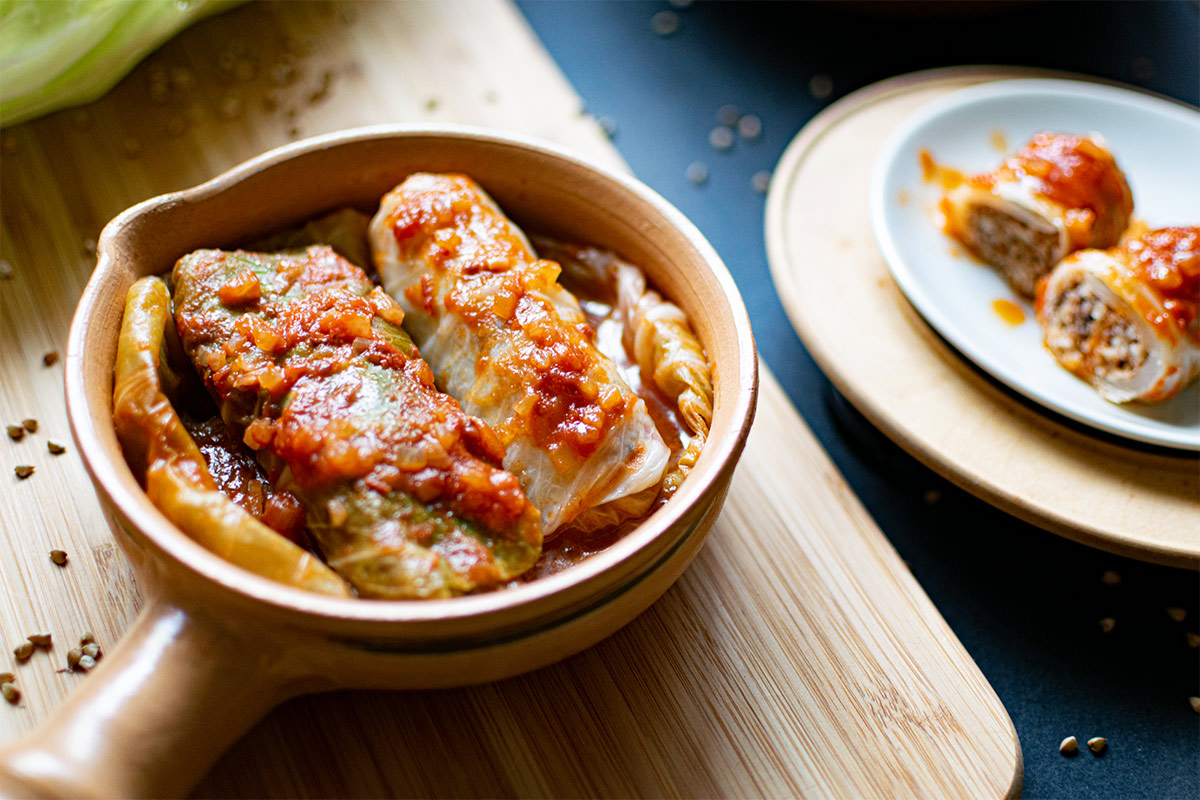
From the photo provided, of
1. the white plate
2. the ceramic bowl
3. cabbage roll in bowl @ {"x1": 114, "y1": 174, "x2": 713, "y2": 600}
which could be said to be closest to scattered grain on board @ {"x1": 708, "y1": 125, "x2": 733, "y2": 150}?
the white plate

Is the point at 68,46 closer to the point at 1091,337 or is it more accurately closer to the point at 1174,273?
the point at 1091,337

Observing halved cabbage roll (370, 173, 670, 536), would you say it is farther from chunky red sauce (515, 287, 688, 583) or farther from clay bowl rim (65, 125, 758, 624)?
clay bowl rim (65, 125, 758, 624)

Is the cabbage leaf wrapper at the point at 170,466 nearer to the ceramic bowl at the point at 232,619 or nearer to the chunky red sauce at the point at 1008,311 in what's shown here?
the ceramic bowl at the point at 232,619

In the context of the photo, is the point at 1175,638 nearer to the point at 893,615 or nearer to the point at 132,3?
the point at 893,615

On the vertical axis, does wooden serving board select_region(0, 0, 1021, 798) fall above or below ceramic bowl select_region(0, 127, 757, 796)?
below

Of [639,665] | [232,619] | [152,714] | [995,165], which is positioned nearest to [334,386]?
[232,619]
